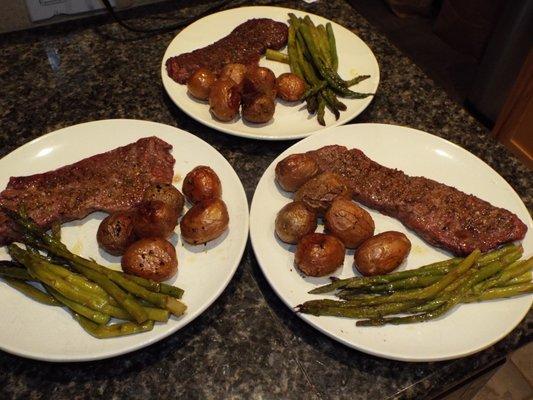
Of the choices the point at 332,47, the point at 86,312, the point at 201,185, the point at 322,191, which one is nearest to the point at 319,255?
the point at 322,191

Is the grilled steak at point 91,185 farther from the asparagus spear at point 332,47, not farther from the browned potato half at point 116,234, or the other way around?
the asparagus spear at point 332,47

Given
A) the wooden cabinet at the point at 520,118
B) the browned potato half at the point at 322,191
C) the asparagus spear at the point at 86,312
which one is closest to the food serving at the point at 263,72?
the browned potato half at the point at 322,191

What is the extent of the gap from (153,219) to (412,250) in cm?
109

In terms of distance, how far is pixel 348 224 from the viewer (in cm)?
186

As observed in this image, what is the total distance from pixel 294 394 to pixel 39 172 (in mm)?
1541

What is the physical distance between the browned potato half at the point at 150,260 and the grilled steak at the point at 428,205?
0.84 m

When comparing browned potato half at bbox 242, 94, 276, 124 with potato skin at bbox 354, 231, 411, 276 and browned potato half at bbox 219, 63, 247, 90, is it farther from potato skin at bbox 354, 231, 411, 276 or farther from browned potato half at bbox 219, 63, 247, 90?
potato skin at bbox 354, 231, 411, 276

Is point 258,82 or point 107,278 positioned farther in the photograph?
point 258,82

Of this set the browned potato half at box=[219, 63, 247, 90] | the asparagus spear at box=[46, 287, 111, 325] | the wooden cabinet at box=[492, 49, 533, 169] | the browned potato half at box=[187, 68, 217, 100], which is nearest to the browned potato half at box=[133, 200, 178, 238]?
the asparagus spear at box=[46, 287, 111, 325]

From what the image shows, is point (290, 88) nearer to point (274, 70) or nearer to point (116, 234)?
point (274, 70)

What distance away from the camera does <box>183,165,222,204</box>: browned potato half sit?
1983 mm

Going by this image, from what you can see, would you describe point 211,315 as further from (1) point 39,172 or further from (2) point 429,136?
(2) point 429,136

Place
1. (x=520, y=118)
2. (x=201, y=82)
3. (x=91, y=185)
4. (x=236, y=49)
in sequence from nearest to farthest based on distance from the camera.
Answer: (x=91, y=185)
(x=201, y=82)
(x=236, y=49)
(x=520, y=118)

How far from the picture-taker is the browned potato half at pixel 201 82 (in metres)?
2.46
